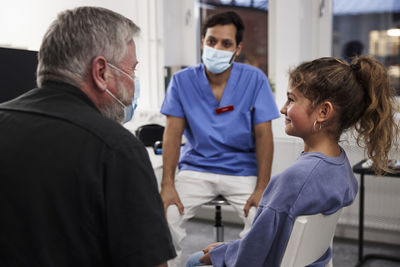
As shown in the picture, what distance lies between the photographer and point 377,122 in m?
1.14

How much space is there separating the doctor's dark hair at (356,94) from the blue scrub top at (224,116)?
0.78 m

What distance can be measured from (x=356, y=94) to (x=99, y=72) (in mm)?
675

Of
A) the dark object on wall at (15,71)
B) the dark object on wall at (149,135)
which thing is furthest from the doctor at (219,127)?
the dark object on wall at (15,71)

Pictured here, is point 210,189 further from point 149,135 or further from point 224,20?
point 224,20

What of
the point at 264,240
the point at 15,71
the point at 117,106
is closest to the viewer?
the point at 117,106

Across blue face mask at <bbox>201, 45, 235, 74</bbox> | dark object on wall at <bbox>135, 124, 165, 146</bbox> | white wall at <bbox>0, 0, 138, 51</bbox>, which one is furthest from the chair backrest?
white wall at <bbox>0, 0, 138, 51</bbox>

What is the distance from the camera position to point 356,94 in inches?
44.3

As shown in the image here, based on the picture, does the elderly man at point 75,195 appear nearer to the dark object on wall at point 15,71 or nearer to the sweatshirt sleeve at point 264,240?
the sweatshirt sleeve at point 264,240

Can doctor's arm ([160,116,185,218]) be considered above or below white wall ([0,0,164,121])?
below

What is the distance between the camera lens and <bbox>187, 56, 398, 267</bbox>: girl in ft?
3.35

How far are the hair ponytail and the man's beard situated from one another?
2.00 ft

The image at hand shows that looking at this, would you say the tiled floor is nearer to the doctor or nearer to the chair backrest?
the doctor

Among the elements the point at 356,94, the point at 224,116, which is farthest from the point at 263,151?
the point at 356,94

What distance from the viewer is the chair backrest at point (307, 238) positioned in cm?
91
